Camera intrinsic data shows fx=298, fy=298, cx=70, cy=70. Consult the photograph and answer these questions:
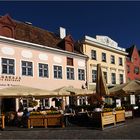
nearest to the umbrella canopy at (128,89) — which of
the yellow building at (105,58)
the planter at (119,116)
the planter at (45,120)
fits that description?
the planter at (119,116)

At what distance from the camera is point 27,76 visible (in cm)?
2648

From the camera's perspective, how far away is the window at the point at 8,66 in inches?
967

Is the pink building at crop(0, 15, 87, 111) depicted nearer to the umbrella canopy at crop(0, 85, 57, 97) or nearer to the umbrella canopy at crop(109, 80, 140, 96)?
the umbrella canopy at crop(0, 85, 57, 97)

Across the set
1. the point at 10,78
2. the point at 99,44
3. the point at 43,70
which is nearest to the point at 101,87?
the point at 10,78

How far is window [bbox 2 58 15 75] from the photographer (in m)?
24.6

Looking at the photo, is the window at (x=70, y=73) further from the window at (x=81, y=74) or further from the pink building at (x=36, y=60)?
the window at (x=81, y=74)

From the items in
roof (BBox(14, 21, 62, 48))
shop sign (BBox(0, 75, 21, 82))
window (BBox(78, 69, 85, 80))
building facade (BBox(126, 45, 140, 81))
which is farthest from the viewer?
building facade (BBox(126, 45, 140, 81))

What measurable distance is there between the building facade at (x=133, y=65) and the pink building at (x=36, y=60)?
13.9 m

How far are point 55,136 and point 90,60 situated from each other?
71.1 ft

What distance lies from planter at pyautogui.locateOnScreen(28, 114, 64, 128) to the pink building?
23.8ft

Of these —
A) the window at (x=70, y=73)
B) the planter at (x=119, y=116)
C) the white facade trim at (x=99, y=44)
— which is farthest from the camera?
the white facade trim at (x=99, y=44)

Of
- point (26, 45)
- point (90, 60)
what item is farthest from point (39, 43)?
point (90, 60)

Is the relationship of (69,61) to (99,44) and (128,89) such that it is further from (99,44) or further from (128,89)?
(128,89)

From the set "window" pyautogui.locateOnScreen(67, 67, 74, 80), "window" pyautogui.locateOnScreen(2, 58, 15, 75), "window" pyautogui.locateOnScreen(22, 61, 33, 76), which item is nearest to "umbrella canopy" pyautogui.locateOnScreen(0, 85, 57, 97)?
"window" pyautogui.locateOnScreen(2, 58, 15, 75)
